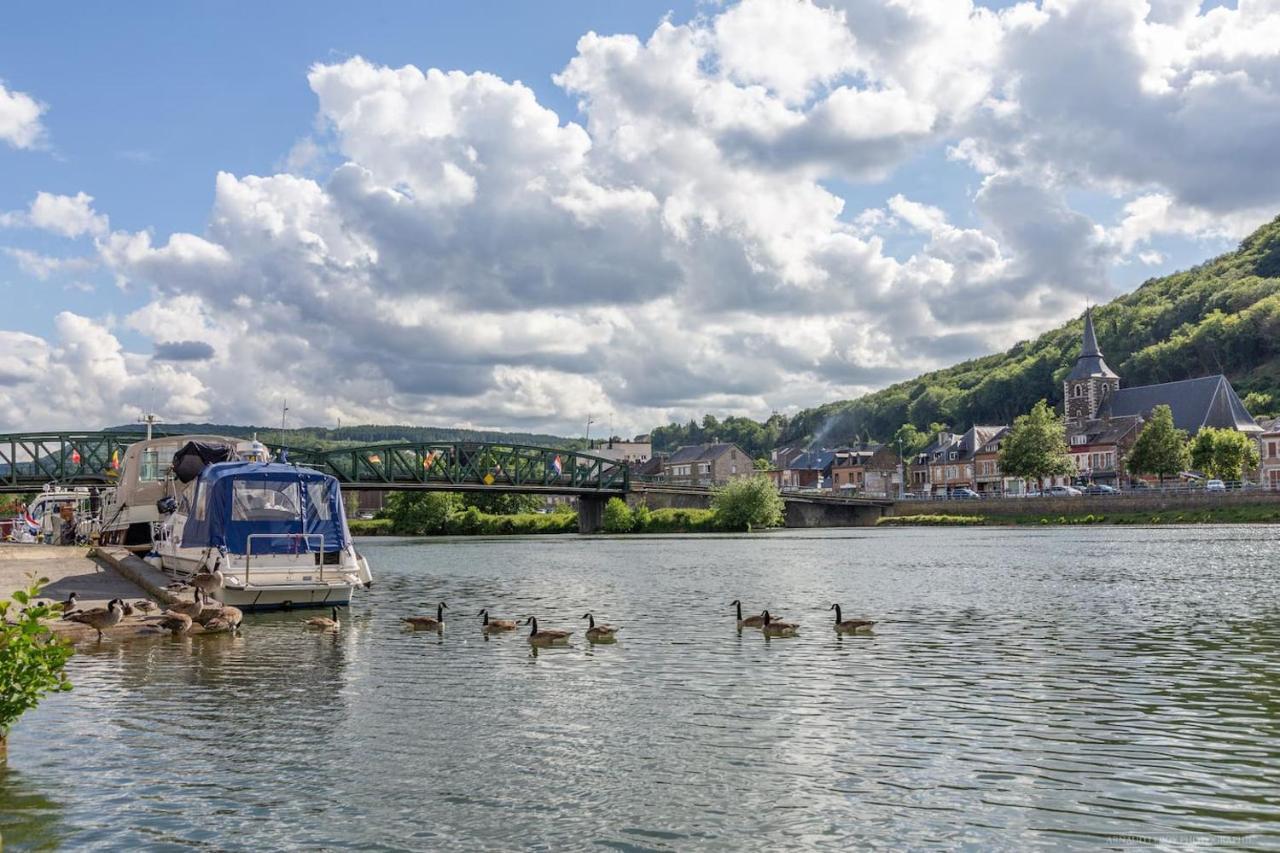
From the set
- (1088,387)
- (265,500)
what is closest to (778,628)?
(265,500)

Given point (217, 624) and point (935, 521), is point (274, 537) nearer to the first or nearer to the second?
point (217, 624)

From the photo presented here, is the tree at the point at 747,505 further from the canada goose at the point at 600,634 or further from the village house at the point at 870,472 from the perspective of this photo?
the canada goose at the point at 600,634

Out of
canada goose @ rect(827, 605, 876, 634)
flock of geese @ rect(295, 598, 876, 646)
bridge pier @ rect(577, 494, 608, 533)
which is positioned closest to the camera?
flock of geese @ rect(295, 598, 876, 646)

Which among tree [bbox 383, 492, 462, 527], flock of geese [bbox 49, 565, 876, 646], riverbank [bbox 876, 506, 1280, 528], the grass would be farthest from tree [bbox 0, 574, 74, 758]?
tree [bbox 383, 492, 462, 527]

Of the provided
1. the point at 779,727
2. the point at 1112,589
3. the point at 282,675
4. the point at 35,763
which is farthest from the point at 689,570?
the point at 35,763

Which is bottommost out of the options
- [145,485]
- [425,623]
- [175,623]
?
[425,623]

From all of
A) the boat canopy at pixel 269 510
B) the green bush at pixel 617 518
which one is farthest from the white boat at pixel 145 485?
the green bush at pixel 617 518

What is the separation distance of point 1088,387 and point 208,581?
506 feet

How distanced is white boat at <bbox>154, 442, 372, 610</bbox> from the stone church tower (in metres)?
148

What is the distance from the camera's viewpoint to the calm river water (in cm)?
1079

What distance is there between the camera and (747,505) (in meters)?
120

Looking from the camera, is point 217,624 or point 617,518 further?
point 617,518

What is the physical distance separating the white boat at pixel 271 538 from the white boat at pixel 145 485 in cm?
1445

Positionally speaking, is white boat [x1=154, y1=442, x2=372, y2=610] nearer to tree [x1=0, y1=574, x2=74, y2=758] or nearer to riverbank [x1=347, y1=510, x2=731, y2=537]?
tree [x1=0, y1=574, x2=74, y2=758]
